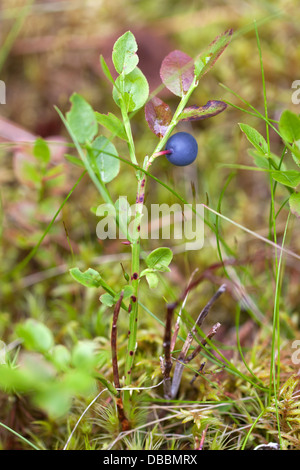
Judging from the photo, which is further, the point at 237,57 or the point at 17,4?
the point at 17,4

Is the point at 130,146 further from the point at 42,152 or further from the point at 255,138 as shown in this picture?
the point at 42,152

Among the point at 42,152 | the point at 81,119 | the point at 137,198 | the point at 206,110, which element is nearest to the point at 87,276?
the point at 137,198

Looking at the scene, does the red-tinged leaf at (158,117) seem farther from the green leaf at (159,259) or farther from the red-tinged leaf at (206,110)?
the green leaf at (159,259)

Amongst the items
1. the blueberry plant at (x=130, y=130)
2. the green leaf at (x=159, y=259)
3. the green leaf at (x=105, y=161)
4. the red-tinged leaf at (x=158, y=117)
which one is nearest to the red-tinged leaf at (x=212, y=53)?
the blueberry plant at (x=130, y=130)

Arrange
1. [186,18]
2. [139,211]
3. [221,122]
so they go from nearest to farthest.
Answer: [139,211] → [221,122] → [186,18]
